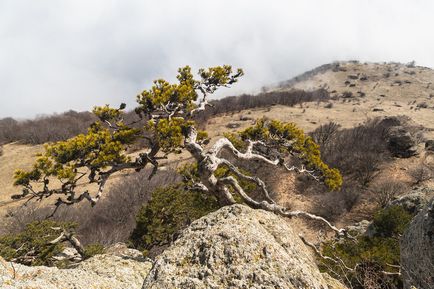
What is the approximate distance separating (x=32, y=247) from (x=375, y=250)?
1299 cm

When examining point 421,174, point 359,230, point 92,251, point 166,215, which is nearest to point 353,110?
point 421,174

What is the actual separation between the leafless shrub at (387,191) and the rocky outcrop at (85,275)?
18279mm

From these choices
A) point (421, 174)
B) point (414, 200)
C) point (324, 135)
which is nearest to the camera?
point (414, 200)

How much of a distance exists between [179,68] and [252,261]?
9.14 metres

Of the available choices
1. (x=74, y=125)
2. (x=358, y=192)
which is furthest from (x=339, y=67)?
(x=358, y=192)

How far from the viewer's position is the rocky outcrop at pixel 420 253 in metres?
5.78

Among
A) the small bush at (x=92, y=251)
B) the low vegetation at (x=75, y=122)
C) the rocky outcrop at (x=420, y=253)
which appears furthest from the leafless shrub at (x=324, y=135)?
the rocky outcrop at (x=420, y=253)

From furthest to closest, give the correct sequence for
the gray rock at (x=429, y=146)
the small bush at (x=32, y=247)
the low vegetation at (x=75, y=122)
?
1. the low vegetation at (x=75, y=122)
2. the gray rock at (x=429, y=146)
3. the small bush at (x=32, y=247)

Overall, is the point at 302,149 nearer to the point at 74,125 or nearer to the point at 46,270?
the point at 46,270

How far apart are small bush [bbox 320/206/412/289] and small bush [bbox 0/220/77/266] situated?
9.90m

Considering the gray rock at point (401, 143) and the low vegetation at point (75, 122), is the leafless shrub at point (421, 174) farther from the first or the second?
the low vegetation at point (75, 122)

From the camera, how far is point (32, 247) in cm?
1173

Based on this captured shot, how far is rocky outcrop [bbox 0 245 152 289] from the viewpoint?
4.93 metres

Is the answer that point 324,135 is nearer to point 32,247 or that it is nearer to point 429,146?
point 429,146
